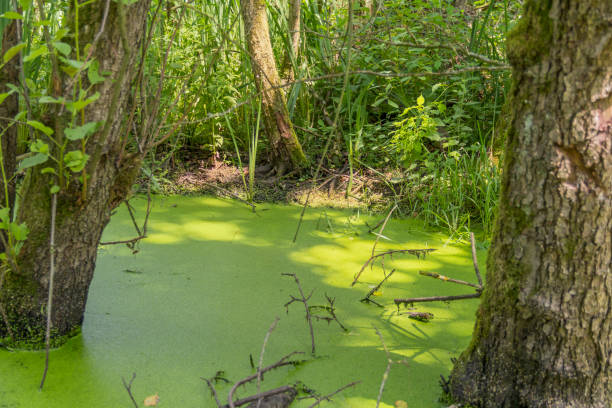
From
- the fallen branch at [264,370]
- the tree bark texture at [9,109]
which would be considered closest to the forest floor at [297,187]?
the tree bark texture at [9,109]

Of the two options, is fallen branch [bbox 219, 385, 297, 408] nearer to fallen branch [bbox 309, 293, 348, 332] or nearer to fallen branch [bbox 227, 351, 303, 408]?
fallen branch [bbox 227, 351, 303, 408]

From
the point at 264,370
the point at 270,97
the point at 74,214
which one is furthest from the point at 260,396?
the point at 270,97

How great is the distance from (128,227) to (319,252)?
91 cm

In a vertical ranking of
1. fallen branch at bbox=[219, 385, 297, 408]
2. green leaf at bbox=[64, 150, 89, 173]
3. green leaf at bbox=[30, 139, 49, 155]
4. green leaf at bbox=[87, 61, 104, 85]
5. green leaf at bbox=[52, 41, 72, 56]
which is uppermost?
green leaf at bbox=[52, 41, 72, 56]

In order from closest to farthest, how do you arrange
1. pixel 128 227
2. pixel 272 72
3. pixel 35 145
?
1. pixel 35 145
2. pixel 128 227
3. pixel 272 72

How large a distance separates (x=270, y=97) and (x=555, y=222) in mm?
2402

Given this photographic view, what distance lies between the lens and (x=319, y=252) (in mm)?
2359

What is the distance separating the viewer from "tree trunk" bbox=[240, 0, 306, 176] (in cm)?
319

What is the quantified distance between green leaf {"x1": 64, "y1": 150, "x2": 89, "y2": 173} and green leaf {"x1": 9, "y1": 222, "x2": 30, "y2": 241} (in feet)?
0.67

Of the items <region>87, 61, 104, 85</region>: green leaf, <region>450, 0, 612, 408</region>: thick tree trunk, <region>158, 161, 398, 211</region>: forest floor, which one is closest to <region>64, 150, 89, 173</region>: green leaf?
<region>87, 61, 104, 85</region>: green leaf

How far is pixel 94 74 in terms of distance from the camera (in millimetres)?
1219

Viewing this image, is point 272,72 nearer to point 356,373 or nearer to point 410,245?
point 410,245

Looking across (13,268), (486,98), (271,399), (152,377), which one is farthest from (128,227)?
(486,98)

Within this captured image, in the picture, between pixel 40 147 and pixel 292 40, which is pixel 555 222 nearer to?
pixel 40 147
